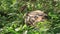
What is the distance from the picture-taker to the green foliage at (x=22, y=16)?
3.13 meters

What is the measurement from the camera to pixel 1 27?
3.51m

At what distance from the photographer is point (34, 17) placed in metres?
3.34

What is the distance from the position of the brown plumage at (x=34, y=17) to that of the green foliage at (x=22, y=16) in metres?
0.09

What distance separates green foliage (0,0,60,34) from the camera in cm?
313

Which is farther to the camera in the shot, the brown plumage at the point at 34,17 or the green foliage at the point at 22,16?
the brown plumage at the point at 34,17

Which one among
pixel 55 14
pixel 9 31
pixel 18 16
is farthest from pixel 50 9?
pixel 9 31

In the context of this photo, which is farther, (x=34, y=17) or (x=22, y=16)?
(x=22, y=16)

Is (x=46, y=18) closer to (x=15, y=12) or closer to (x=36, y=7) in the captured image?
(x=36, y=7)

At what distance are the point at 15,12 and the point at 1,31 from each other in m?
0.57

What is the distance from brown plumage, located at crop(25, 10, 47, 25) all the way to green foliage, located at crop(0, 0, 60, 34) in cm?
9

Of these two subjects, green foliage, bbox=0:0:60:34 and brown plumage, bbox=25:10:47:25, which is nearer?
green foliage, bbox=0:0:60:34

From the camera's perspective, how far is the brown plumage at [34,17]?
330 centimetres

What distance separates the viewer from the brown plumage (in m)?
3.30

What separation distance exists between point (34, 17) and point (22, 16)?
0.24 m
